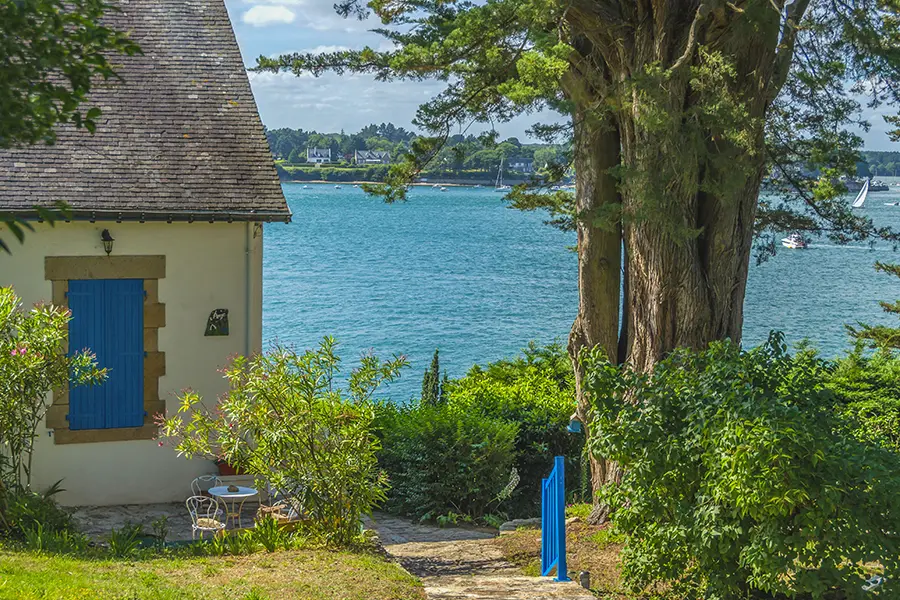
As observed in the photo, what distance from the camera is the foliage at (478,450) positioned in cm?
1215

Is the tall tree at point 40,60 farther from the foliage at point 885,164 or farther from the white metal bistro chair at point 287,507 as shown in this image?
the foliage at point 885,164

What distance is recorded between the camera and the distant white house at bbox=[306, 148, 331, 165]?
338 ft

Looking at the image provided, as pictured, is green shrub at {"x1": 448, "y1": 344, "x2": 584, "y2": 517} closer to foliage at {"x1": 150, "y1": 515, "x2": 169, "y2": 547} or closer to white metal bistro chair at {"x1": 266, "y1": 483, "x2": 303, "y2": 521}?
white metal bistro chair at {"x1": 266, "y1": 483, "x2": 303, "y2": 521}

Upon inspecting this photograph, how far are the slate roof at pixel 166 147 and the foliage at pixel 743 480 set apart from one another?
5.70 m

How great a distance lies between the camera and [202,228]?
11.6 metres

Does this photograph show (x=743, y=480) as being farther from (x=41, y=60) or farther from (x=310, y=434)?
(x=41, y=60)

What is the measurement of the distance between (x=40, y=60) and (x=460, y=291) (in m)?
54.5

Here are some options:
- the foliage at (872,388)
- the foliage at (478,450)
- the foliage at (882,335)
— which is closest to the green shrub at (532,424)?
the foliage at (478,450)

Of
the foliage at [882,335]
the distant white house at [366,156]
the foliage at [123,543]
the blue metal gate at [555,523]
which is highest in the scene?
the distant white house at [366,156]

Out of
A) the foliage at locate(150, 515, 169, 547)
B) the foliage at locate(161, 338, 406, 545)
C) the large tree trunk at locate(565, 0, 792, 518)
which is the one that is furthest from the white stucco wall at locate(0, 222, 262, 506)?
the large tree trunk at locate(565, 0, 792, 518)

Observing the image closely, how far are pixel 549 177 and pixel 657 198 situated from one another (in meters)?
3.84

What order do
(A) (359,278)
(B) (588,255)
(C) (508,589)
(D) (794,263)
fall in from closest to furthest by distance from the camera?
(C) (508,589), (B) (588,255), (A) (359,278), (D) (794,263)

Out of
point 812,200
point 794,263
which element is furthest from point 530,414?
point 794,263

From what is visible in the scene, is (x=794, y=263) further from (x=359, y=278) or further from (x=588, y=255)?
(x=588, y=255)
